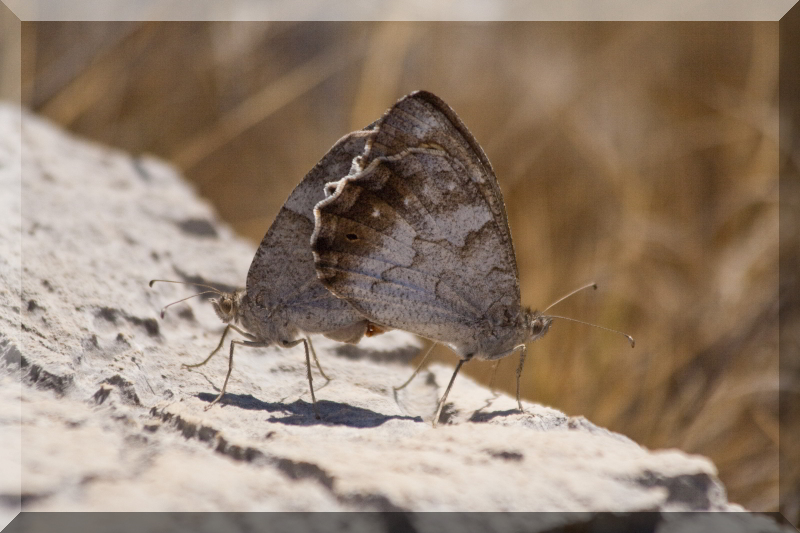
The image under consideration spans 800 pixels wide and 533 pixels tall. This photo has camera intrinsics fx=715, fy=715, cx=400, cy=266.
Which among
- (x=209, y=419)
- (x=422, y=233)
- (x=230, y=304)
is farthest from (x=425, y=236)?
(x=209, y=419)

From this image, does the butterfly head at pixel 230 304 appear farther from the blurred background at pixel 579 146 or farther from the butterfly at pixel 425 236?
the blurred background at pixel 579 146

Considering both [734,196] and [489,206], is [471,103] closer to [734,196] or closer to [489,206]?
[734,196]

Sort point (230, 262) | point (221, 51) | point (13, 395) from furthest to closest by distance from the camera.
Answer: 1. point (221, 51)
2. point (230, 262)
3. point (13, 395)

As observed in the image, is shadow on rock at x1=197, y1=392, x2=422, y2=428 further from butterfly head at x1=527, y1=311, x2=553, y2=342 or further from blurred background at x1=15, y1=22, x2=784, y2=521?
blurred background at x1=15, y1=22, x2=784, y2=521

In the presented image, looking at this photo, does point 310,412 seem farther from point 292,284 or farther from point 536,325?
point 536,325

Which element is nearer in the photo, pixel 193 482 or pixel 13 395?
pixel 193 482

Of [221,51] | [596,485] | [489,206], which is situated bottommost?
[596,485]

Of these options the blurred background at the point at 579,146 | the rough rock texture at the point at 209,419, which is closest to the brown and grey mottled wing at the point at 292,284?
the rough rock texture at the point at 209,419

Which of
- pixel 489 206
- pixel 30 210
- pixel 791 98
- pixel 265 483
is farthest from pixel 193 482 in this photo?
pixel 791 98

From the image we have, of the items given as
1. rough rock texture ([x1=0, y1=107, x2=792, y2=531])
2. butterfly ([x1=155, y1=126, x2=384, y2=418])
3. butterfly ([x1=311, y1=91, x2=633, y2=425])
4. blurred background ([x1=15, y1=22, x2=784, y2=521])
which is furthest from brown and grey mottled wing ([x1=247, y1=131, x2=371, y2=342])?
blurred background ([x1=15, y1=22, x2=784, y2=521])
